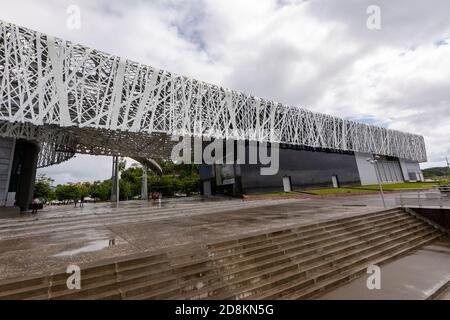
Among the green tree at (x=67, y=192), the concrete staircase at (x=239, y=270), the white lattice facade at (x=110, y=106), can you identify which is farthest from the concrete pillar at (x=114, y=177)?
the concrete staircase at (x=239, y=270)

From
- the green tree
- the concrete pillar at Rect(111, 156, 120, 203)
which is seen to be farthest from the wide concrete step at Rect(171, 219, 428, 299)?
the green tree

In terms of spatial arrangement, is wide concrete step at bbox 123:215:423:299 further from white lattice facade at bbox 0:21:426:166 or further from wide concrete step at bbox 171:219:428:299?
white lattice facade at bbox 0:21:426:166

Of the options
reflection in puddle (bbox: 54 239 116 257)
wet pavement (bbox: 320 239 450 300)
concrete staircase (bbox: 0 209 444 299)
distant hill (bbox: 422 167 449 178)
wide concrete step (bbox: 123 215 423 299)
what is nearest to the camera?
concrete staircase (bbox: 0 209 444 299)

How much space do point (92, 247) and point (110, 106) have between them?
2052 cm

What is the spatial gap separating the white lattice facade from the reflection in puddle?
17.8 meters

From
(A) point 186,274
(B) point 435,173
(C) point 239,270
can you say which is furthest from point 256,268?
(B) point 435,173

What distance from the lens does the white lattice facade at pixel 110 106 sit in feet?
66.5

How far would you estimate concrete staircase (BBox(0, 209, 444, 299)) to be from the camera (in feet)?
14.9

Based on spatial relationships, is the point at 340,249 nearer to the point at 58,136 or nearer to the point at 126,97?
the point at 126,97

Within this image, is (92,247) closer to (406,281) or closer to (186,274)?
(186,274)

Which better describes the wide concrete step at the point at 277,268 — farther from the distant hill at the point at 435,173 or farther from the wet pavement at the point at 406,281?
the distant hill at the point at 435,173

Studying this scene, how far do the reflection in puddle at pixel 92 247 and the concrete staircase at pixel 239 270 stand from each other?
73.2 inches

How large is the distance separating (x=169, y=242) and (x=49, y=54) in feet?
77.7
